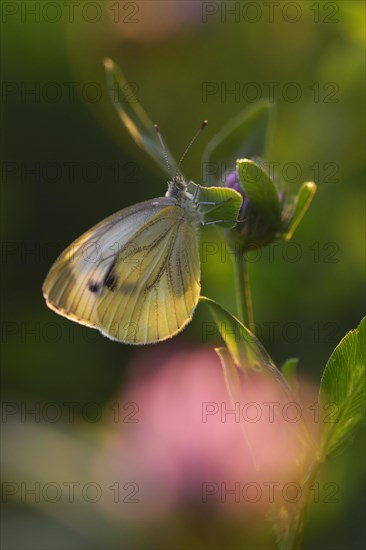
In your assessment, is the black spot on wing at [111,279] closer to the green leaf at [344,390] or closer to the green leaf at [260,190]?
the green leaf at [260,190]

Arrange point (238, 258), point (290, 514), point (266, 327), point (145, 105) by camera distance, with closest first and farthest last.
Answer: point (290, 514)
point (238, 258)
point (266, 327)
point (145, 105)

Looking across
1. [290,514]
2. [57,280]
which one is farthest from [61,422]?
[290,514]

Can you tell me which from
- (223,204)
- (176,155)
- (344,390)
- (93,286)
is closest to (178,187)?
(93,286)

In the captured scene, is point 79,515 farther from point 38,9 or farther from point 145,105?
point 38,9

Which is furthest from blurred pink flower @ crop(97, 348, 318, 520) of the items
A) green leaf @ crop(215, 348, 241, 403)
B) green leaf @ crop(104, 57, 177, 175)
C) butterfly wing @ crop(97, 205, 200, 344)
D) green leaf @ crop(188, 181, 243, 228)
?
green leaf @ crop(104, 57, 177, 175)

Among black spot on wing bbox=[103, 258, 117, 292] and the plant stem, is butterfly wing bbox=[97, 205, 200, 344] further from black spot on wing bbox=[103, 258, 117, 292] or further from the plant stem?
the plant stem

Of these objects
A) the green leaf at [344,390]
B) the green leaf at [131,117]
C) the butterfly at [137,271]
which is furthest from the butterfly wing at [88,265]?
the green leaf at [344,390]
